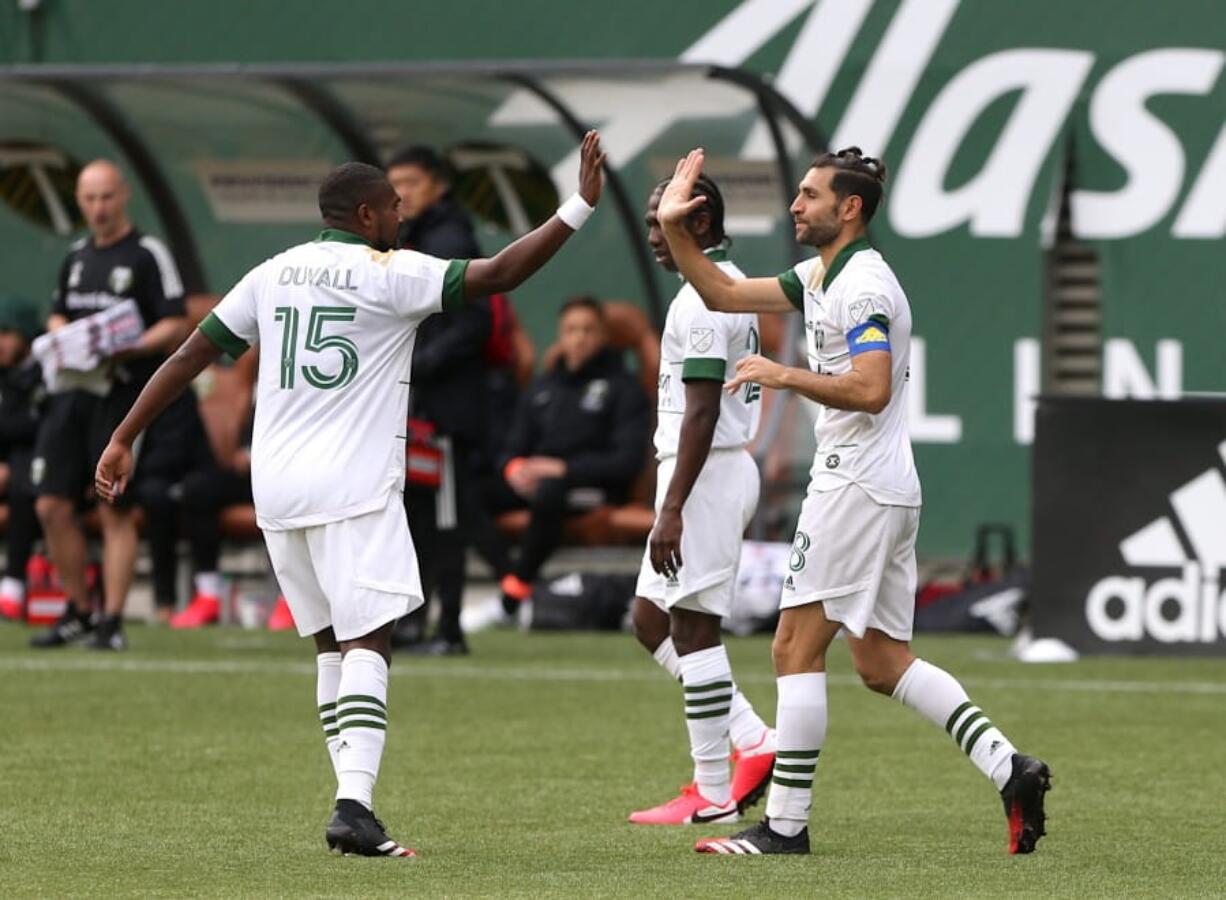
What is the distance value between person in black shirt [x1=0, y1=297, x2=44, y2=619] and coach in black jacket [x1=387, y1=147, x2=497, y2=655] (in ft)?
10.2

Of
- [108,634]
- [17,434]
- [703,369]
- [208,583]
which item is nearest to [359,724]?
[703,369]

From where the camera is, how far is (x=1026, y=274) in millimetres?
18984

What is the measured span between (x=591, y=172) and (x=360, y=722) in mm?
1594

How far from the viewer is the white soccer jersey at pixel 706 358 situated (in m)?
8.09

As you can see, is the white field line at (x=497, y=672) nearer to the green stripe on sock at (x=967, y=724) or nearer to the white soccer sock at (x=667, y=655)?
the white soccer sock at (x=667, y=655)

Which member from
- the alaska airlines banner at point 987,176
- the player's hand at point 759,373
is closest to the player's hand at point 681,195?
the player's hand at point 759,373

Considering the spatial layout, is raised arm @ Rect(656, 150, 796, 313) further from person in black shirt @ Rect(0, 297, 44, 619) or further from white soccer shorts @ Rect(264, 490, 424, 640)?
person in black shirt @ Rect(0, 297, 44, 619)

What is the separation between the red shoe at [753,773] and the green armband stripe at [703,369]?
126 cm

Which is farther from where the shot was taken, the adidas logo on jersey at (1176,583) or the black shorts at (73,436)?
the adidas logo on jersey at (1176,583)

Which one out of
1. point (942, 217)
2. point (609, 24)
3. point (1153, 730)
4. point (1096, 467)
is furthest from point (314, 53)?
point (1153, 730)

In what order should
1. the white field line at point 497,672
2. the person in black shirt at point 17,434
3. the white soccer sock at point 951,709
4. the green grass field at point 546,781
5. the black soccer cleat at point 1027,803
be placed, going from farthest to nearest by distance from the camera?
the person in black shirt at point 17,434 < the white field line at point 497,672 < the white soccer sock at point 951,709 < the black soccer cleat at point 1027,803 < the green grass field at point 546,781

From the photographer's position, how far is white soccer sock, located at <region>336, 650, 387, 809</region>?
7.26 m

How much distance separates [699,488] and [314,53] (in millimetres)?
12685

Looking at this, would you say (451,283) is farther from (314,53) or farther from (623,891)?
(314,53)
